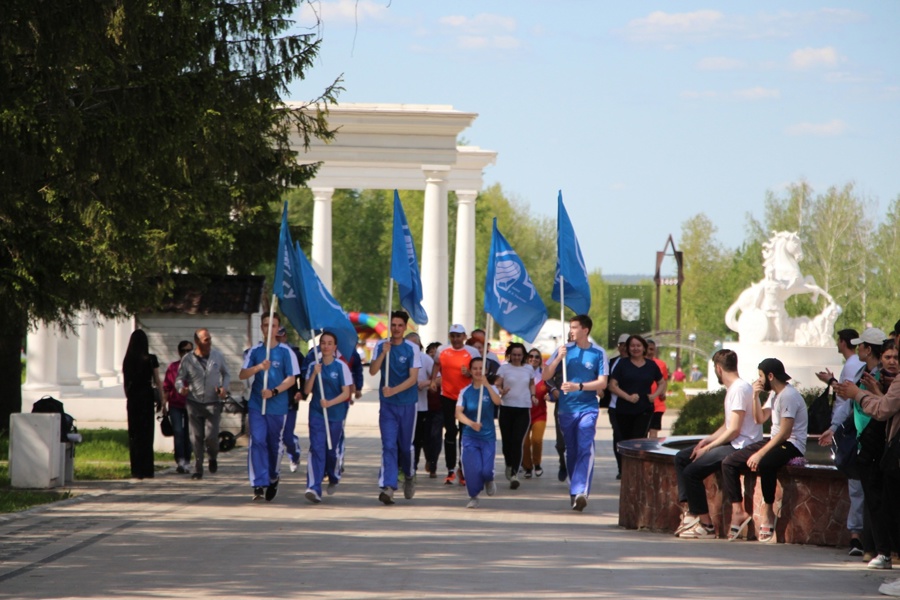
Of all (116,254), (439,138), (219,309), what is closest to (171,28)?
(116,254)

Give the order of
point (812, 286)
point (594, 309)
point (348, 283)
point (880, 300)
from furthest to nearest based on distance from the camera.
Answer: point (594, 309) → point (348, 283) → point (880, 300) → point (812, 286)

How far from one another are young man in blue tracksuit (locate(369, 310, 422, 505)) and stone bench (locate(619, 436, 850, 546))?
2632mm

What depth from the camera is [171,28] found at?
1396 cm

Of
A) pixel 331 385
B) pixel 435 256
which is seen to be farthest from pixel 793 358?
pixel 331 385

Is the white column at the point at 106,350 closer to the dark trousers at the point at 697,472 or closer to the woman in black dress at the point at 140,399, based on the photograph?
the woman in black dress at the point at 140,399

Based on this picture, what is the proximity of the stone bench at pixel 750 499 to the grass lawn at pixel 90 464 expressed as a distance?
5.89 metres

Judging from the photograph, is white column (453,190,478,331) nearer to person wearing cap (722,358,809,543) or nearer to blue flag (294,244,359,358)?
blue flag (294,244,359,358)

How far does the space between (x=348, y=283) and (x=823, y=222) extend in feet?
89.8

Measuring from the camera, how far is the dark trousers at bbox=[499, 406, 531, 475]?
705 inches

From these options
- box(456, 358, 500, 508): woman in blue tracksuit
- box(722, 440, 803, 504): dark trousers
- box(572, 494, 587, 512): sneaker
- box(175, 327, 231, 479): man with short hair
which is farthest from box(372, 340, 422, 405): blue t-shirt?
box(722, 440, 803, 504): dark trousers

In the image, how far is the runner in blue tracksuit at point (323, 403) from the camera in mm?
15555

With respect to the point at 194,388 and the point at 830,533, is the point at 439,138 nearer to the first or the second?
the point at 194,388

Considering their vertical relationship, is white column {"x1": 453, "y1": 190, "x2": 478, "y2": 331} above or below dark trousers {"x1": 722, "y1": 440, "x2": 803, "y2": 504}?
above

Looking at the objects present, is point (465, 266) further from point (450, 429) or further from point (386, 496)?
point (386, 496)
